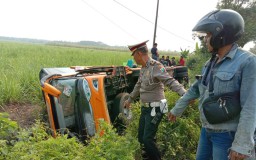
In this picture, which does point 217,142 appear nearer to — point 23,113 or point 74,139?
point 74,139

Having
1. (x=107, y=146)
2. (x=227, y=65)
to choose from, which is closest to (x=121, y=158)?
(x=107, y=146)

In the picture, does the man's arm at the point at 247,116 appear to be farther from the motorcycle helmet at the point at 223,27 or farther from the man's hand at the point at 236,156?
the motorcycle helmet at the point at 223,27

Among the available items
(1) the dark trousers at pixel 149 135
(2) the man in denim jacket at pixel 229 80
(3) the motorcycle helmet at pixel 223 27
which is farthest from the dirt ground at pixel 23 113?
(3) the motorcycle helmet at pixel 223 27

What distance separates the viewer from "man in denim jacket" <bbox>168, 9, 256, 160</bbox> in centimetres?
193

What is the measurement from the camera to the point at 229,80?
6.61ft

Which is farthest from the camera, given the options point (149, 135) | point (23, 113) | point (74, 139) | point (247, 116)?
point (23, 113)

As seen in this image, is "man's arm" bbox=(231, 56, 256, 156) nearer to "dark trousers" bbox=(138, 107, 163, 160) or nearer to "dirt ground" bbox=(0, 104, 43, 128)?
"dark trousers" bbox=(138, 107, 163, 160)

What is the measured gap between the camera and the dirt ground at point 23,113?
5166 mm

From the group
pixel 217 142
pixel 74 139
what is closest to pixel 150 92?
pixel 74 139

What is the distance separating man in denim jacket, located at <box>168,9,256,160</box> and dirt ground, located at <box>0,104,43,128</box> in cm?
373

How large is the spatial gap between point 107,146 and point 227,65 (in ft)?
4.31

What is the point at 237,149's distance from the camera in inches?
76.1

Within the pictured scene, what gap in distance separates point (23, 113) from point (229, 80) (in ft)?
14.9

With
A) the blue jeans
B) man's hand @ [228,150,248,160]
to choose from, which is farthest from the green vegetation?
man's hand @ [228,150,248,160]
